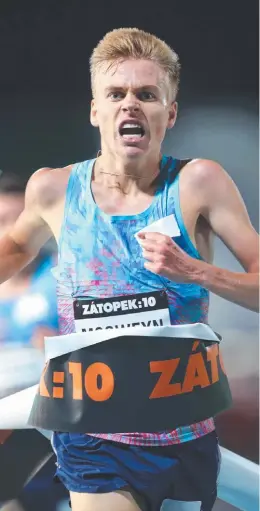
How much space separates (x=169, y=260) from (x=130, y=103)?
1.58 ft

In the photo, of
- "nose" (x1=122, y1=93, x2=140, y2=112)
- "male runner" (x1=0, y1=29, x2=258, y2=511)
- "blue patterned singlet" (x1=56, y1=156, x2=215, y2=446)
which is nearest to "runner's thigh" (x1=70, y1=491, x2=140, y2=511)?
"male runner" (x1=0, y1=29, x2=258, y2=511)

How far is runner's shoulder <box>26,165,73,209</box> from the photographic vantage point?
178 centimetres

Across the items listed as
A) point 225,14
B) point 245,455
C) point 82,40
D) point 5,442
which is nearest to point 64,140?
point 82,40

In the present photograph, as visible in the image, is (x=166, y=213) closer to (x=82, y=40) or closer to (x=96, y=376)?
(x=96, y=376)

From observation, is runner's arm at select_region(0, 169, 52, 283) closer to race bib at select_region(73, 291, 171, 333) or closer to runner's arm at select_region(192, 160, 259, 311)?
race bib at select_region(73, 291, 171, 333)

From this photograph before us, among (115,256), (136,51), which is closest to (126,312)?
(115,256)

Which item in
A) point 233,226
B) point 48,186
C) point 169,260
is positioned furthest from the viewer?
point 48,186

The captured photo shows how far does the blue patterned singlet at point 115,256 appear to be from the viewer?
1659 millimetres

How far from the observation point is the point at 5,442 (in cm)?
199

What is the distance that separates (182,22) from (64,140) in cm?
50

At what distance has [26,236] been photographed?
186 cm

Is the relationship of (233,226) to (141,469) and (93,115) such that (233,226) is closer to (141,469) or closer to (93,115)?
(93,115)

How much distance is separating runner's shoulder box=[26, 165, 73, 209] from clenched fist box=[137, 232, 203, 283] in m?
0.37

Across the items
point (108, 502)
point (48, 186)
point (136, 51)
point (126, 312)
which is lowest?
point (108, 502)
